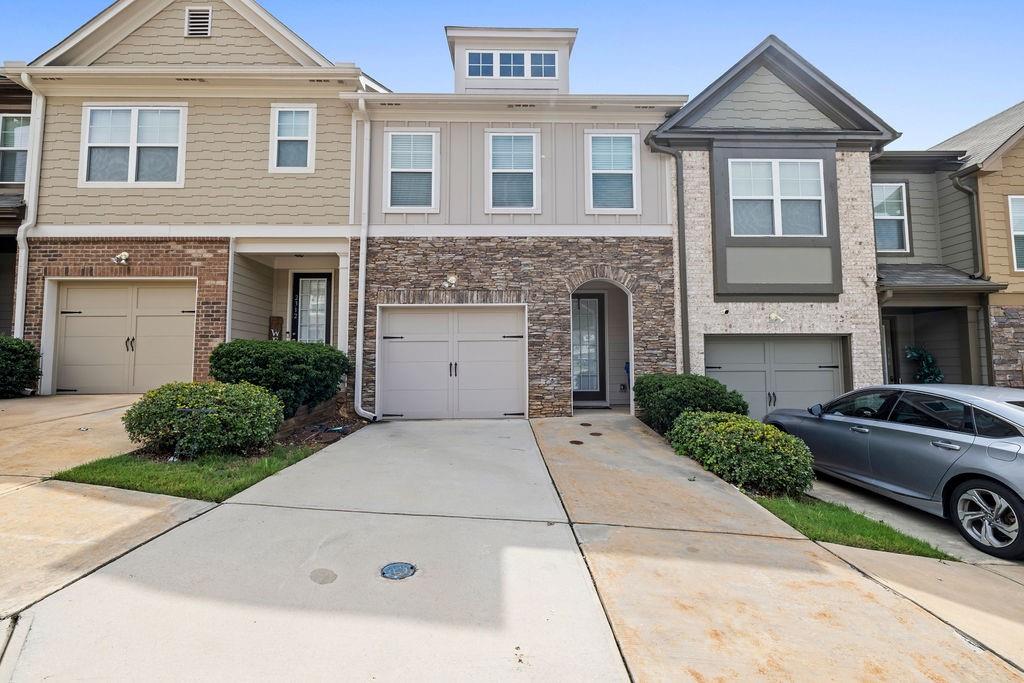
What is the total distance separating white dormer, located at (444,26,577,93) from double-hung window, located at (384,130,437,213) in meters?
2.39

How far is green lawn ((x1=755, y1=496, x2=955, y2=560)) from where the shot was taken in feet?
13.1

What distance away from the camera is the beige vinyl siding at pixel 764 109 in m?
9.67

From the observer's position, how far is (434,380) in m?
9.30

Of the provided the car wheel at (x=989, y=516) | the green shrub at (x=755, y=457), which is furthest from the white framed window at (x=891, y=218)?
the car wheel at (x=989, y=516)

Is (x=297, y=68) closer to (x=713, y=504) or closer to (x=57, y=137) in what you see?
(x=57, y=137)

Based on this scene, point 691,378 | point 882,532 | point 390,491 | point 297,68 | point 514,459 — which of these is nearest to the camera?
point 882,532

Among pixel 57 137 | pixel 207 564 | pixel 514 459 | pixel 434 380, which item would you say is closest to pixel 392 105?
pixel 434 380

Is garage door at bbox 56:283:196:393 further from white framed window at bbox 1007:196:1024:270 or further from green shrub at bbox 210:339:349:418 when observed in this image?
white framed window at bbox 1007:196:1024:270

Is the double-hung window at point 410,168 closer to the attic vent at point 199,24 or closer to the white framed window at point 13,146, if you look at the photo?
the attic vent at point 199,24

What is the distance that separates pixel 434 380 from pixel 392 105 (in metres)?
5.54

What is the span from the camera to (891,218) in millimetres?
10453

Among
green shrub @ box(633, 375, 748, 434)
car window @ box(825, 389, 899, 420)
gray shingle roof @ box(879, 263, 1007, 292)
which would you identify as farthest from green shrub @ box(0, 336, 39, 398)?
gray shingle roof @ box(879, 263, 1007, 292)

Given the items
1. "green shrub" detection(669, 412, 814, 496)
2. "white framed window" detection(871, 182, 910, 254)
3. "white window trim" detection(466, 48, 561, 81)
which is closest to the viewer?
"green shrub" detection(669, 412, 814, 496)

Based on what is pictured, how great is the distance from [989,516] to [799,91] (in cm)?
893
